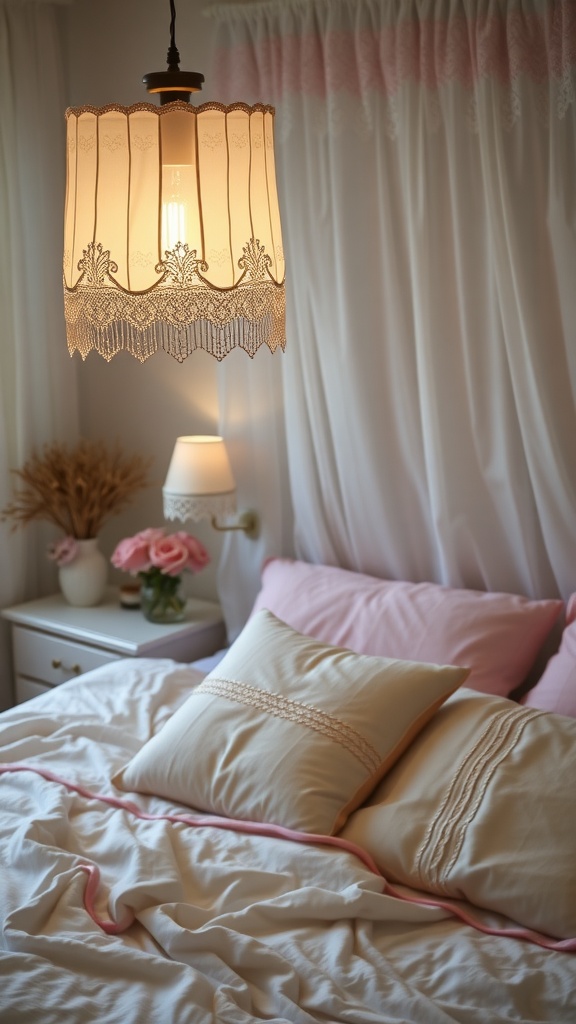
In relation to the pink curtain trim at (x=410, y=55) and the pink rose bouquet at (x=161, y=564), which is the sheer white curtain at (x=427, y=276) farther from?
the pink rose bouquet at (x=161, y=564)

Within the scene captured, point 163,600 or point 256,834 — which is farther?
point 163,600

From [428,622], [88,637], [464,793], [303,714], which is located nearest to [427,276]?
[428,622]

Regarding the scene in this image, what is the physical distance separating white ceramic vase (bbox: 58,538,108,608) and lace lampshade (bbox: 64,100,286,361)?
5.47ft

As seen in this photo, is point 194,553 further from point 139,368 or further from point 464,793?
point 464,793

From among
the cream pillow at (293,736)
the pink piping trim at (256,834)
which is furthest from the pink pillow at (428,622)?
the pink piping trim at (256,834)

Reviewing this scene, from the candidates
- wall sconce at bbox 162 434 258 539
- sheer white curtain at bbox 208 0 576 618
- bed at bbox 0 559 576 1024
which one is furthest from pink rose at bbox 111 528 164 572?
bed at bbox 0 559 576 1024

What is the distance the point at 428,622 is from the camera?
247 cm

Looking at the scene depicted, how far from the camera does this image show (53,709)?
2484 mm

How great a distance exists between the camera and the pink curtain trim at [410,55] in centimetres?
231

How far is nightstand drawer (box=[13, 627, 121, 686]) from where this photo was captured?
305 cm

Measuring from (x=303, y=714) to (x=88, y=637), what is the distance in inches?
45.1

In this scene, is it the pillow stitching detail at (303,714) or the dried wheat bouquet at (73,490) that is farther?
the dried wheat bouquet at (73,490)

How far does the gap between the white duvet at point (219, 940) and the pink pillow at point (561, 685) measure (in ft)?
1.89

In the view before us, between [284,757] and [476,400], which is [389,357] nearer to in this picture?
[476,400]
